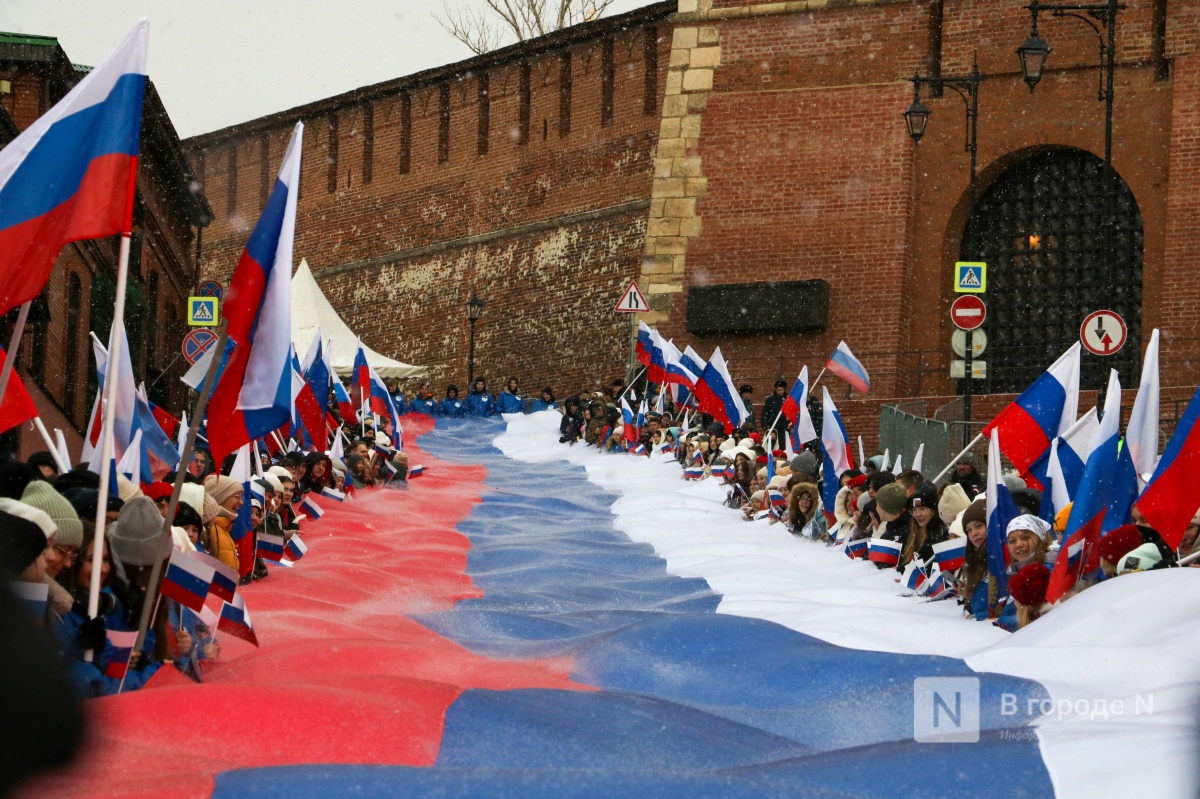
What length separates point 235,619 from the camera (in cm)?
809

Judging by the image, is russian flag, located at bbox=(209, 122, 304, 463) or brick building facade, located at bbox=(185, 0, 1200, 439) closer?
russian flag, located at bbox=(209, 122, 304, 463)

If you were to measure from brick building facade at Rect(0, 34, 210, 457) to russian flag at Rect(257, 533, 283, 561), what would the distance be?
7.12 metres

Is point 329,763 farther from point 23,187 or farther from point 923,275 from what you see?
point 923,275

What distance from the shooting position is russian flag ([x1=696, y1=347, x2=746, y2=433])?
2130cm

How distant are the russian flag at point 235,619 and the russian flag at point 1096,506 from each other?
383cm

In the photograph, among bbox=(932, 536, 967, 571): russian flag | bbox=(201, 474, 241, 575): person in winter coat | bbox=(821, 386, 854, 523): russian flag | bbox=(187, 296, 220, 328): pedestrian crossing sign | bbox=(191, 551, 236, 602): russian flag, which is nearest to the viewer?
bbox=(191, 551, 236, 602): russian flag

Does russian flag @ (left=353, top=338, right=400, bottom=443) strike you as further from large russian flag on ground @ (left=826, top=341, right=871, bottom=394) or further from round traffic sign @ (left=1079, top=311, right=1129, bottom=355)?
A: round traffic sign @ (left=1079, top=311, right=1129, bottom=355)

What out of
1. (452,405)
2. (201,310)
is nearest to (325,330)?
(452,405)

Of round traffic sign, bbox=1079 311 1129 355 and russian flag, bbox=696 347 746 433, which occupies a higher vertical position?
round traffic sign, bbox=1079 311 1129 355

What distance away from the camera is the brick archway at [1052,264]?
25922 millimetres

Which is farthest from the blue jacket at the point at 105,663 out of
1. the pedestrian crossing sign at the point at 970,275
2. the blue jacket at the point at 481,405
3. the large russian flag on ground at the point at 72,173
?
the blue jacket at the point at 481,405

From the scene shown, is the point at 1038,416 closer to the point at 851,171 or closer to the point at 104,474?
the point at 104,474

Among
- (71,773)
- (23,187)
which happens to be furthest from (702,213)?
(71,773)

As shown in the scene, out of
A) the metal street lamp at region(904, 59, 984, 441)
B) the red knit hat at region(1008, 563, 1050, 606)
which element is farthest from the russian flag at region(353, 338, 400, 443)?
the red knit hat at region(1008, 563, 1050, 606)
